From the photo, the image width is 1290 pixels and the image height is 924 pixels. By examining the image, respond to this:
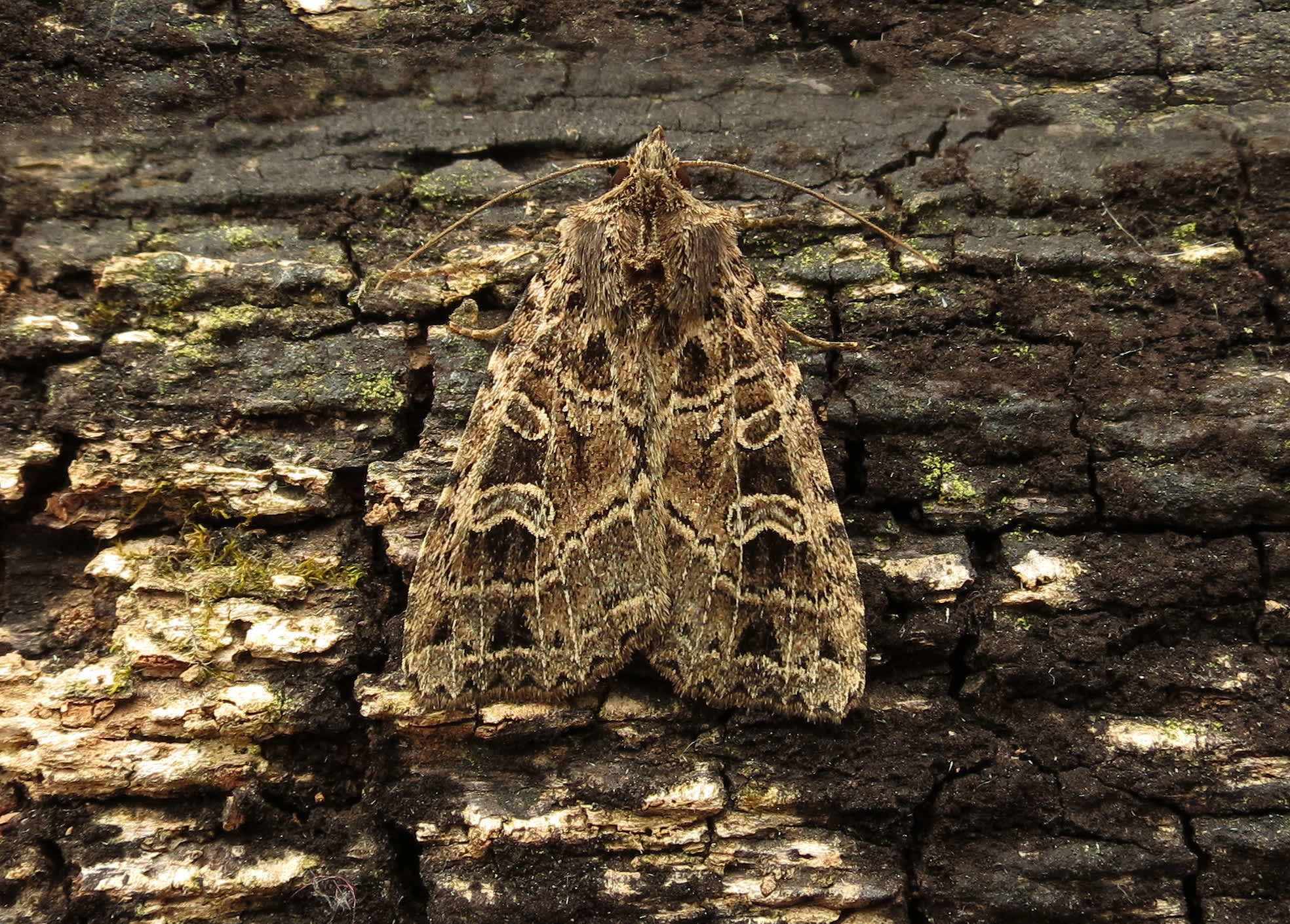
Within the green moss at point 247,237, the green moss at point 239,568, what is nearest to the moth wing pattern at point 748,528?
the green moss at point 239,568

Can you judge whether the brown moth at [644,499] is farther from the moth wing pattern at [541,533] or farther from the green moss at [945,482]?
the green moss at [945,482]

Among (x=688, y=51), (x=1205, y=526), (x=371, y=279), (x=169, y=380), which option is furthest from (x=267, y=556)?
(x=1205, y=526)

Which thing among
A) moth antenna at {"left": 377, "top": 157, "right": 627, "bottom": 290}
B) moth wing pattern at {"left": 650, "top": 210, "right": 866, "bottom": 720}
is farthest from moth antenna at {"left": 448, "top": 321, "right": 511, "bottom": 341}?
moth wing pattern at {"left": 650, "top": 210, "right": 866, "bottom": 720}

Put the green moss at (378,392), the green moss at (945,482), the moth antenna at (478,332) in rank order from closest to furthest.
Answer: the green moss at (945,482) → the green moss at (378,392) → the moth antenna at (478,332)

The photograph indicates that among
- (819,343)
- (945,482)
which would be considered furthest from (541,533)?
(945,482)

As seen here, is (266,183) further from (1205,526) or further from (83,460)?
(1205,526)

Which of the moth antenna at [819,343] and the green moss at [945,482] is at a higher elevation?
the moth antenna at [819,343]
